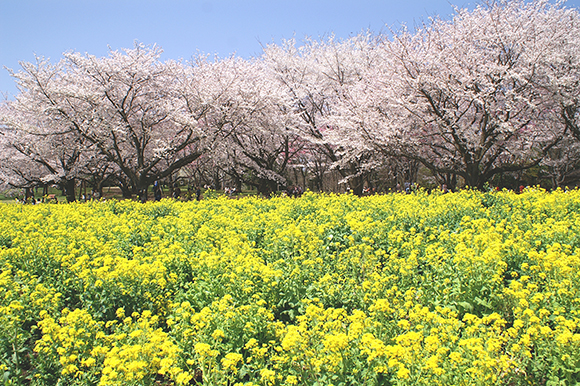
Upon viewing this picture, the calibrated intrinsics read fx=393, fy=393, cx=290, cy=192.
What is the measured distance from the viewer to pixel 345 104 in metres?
23.2

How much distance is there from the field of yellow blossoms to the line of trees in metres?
11.1

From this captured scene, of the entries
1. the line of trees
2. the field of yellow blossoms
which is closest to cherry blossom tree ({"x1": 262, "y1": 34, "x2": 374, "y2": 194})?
the line of trees

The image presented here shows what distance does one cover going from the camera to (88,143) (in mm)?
25656

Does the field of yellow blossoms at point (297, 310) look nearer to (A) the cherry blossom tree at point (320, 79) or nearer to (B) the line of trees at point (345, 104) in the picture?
(B) the line of trees at point (345, 104)

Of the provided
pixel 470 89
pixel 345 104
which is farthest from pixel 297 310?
pixel 345 104

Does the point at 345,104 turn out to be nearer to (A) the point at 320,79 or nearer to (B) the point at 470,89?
(A) the point at 320,79

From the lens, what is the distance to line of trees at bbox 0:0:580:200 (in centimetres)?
1711

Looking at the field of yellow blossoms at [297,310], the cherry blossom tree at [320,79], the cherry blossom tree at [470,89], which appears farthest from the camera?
the cherry blossom tree at [320,79]

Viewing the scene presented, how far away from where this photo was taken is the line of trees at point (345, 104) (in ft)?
56.1

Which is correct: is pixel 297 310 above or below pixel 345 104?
below

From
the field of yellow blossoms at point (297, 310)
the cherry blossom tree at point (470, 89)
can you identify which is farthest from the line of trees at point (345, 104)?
the field of yellow blossoms at point (297, 310)

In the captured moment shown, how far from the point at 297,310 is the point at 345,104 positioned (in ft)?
65.4

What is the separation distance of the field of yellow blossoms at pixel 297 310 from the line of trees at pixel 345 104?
36.4 feet

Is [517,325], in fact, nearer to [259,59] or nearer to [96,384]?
[96,384]
